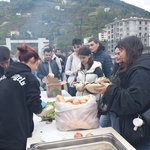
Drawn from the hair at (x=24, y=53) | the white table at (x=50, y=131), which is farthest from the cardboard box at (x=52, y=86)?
the hair at (x=24, y=53)

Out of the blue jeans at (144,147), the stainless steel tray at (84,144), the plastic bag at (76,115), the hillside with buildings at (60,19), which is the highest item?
the hillside with buildings at (60,19)

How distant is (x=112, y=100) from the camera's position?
1.36 m

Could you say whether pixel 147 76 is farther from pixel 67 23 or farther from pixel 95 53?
pixel 67 23

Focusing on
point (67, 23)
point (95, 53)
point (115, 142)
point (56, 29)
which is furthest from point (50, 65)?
point (67, 23)

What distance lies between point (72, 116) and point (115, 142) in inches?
15.9

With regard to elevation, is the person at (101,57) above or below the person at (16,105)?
above

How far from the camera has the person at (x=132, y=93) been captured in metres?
1.25

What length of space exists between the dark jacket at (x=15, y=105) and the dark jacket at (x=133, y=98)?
0.61 meters

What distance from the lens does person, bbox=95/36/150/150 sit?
125 cm

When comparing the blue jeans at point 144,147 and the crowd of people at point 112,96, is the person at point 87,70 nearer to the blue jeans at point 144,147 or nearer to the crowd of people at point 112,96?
the crowd of people at point 112,96

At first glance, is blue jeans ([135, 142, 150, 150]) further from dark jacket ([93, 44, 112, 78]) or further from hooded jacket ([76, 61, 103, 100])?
dark jacket ([93, 44, 112, 78])

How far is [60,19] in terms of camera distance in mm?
45156

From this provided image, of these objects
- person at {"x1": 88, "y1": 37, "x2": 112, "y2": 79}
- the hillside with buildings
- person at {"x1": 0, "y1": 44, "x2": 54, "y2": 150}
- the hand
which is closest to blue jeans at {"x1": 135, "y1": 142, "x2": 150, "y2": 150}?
the hand

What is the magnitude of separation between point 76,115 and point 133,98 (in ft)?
1.64
